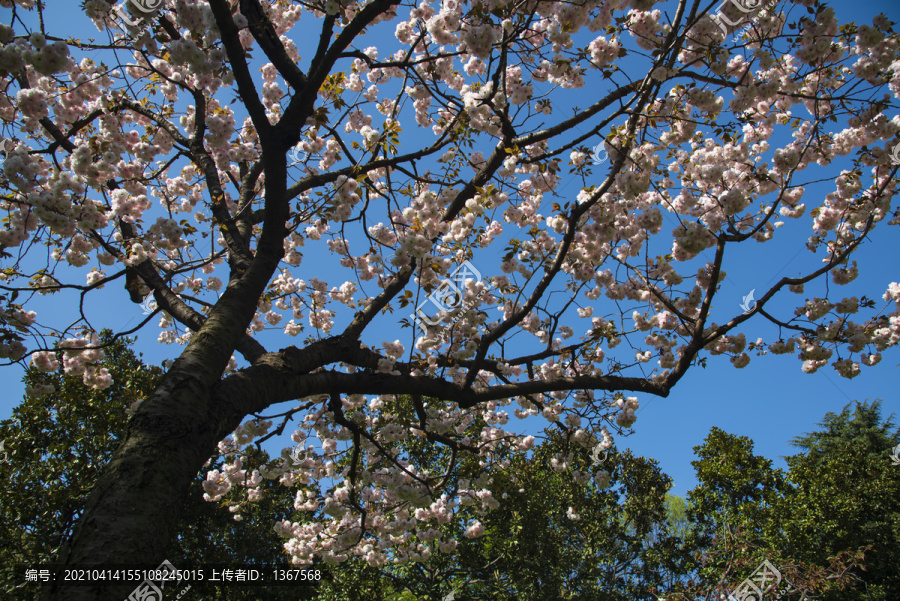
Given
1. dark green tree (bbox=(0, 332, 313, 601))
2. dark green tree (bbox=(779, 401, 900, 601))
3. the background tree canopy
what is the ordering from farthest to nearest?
dark green tree (bbox=(779, 401, 900, 601))
the background tree canopy
dark green tree (bbox=(0, 332, 313, 601))

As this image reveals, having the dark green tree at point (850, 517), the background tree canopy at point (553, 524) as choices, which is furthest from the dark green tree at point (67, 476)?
the dark green tree at point (850, 517)

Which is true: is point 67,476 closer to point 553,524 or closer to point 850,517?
point 553,524

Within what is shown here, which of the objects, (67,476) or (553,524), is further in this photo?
(553,524)

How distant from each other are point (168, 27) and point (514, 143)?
9.08 feet

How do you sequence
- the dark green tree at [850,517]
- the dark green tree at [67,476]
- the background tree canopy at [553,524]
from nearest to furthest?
the dark green tree at [67,476] → the background tree canopy at [553,524] → the dark green tree at [850,517]

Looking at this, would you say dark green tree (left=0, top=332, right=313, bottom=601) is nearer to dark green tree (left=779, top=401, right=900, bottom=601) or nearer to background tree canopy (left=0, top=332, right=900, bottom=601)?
background tree canopy (left=0, top=332, right=900, bottom=601)

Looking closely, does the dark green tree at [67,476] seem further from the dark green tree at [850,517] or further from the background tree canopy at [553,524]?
the dark green tree at [850,517]

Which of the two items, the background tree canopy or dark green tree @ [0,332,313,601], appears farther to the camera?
the background tree canopy

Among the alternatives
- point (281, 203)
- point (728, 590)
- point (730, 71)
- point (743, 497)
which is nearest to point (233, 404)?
point (281, 203)

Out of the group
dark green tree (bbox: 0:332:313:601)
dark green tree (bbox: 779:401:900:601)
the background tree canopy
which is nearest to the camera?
dark green tree (bbox: 0:332:313:601)

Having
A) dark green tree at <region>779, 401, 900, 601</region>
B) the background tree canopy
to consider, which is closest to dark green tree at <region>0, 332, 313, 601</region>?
the background tree canopy

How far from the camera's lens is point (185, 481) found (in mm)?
2041

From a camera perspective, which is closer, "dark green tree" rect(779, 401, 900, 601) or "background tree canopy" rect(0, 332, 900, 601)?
"background tree canopy" rect(0, 332, 900, 601)

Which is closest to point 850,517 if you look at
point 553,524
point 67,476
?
point 553,524
